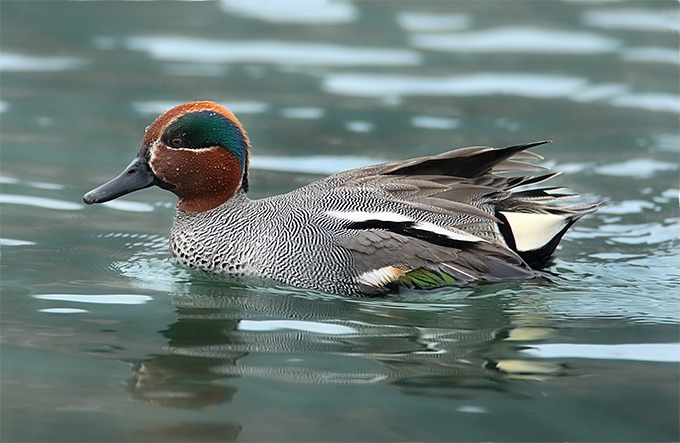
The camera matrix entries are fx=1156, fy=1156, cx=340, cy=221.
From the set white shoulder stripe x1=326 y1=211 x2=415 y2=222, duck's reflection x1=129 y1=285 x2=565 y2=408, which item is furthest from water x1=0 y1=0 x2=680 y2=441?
white shoulder stripe x1=326 y1=211 x2=415 y2=222

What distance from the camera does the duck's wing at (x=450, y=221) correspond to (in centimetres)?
736

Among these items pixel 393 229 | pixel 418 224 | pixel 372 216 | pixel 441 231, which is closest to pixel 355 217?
pixel 372 216

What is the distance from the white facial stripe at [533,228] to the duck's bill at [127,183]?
7.89 feet

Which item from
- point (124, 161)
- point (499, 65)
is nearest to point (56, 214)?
point (124, 161)

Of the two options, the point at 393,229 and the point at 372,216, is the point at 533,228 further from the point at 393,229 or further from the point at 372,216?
the point at 372,216

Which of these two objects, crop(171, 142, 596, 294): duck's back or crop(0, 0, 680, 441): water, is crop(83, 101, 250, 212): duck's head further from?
crop(0, 0, 680, 441): water

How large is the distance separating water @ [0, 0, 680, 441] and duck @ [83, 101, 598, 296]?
175 millimetres

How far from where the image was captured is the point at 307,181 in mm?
10305

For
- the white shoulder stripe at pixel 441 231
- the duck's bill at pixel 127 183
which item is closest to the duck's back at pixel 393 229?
the white shoulder stripe at pixel 441 231

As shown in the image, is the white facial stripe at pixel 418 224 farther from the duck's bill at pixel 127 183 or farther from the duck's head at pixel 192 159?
the duck's bill at pixel 127 183

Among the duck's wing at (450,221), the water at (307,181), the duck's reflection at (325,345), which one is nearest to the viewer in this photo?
the water at (307,181)

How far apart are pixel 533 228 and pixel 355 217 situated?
1.21 m

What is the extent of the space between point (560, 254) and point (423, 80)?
5284mm

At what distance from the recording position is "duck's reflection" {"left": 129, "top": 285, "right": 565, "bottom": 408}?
232 inches
